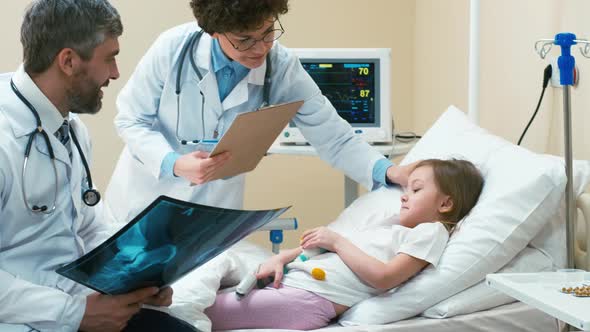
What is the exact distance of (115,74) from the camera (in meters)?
1.72

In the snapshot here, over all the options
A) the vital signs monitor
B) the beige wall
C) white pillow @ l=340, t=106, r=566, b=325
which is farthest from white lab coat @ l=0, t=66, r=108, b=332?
the beige wall

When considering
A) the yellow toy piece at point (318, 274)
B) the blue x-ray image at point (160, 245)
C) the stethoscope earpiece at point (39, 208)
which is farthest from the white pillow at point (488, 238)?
the stethoscope earpiece at point (39, 208)

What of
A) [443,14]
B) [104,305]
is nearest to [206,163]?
[104,305]

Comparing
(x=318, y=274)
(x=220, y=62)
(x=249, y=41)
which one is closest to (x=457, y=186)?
(x=318, y=274)

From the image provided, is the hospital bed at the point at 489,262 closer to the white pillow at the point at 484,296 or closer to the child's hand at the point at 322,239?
the white pillow at the point at 484,296

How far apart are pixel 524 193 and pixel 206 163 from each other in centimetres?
76

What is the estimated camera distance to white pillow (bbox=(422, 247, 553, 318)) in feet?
6.14

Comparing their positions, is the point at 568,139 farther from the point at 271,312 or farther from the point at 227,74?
the point at 227,74

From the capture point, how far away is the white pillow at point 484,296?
6.14 ft

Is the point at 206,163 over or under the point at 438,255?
over

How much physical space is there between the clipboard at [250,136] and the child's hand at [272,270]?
0.86 ft

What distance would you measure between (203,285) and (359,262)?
0.37m

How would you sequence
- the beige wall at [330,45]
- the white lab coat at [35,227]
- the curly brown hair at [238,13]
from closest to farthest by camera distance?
the white lab coat at [35,227]
the curly brown hair at [238,13]
the beige wall at [330,45]

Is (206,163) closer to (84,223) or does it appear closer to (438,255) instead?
(84,223)
